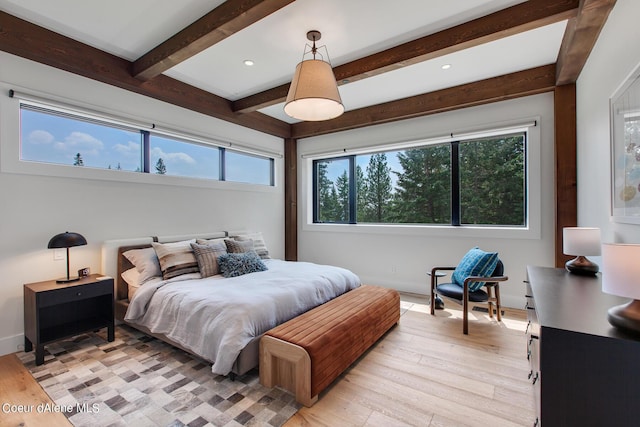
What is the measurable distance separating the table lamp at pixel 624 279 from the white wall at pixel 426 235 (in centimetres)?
290

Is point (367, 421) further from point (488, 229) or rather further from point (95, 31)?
point (95, 31)

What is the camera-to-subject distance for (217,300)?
2.43 meters

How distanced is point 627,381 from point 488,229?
3158 mm

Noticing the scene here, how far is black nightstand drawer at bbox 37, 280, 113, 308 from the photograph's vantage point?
2447 mm

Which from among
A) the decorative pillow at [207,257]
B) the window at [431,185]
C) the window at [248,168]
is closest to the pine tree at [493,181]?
the window at [431,185]

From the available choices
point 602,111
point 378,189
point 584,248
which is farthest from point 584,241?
point 378,189

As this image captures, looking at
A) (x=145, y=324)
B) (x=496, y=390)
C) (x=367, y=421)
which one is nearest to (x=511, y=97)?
(x=496, y=390)

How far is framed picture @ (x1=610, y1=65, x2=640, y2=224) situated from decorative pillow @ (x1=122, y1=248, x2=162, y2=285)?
3.88m

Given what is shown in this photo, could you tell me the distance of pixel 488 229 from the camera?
3.90 meters

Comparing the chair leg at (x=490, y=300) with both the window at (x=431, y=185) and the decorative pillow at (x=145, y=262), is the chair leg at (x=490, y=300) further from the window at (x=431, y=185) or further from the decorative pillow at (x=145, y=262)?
the decorative pillow at (x=145, y=262)

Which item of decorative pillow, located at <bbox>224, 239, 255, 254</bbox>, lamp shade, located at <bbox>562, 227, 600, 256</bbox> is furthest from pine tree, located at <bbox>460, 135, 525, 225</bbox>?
decorative pillow, located at <bbox>224, 239, 255, 254</bbox>

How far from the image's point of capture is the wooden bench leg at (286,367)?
6.31 ft

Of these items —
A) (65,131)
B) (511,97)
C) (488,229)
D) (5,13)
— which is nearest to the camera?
(5,13)

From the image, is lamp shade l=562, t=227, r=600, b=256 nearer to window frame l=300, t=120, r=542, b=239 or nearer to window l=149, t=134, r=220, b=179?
window frame l=300, t=120, r=542, b=239
